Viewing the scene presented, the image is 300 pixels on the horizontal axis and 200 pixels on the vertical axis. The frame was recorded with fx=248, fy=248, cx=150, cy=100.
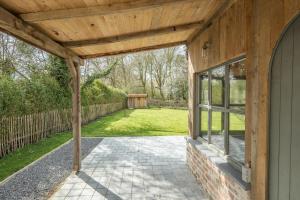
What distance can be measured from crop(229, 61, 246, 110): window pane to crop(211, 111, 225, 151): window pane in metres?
0.46

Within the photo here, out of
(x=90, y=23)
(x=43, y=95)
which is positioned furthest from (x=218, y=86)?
(x=43, y=95)

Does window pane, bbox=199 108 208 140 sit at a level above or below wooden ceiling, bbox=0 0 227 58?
below

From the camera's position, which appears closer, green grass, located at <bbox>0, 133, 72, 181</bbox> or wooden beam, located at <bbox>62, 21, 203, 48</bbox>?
wooden beam, located at <bbox>62, 21, 203, 48</bbox>

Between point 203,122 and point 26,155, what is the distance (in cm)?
499

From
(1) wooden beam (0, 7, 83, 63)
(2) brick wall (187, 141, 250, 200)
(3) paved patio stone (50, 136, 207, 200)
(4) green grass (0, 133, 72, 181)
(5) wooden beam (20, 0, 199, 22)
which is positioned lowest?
(3) paved patio stone (50, 136, 207, 200)

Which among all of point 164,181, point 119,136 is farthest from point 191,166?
point 119,136

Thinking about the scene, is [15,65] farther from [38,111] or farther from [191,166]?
[191,166]

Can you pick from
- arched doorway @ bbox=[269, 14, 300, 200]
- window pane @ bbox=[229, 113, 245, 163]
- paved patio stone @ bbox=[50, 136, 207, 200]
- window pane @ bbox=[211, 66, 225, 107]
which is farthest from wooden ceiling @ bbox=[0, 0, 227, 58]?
paved patio stone @ bbox=[50, 136, 207, 200]

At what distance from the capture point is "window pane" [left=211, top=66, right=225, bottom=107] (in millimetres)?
4094

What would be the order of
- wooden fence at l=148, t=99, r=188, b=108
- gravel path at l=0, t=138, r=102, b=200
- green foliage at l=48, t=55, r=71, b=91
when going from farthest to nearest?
wooden fence at l=148, t=99, r=188, b=108
green foliage at l=48, t=55, r=71, b=91
gravel path at l=0, t=138, r=102, b=200

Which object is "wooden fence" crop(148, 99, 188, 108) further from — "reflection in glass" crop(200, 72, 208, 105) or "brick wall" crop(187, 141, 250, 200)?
"brick wall" crop(187, 141, 250, 200)

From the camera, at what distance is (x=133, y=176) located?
216 inches

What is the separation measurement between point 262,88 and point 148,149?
232 inches

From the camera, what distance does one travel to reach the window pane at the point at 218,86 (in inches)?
161
